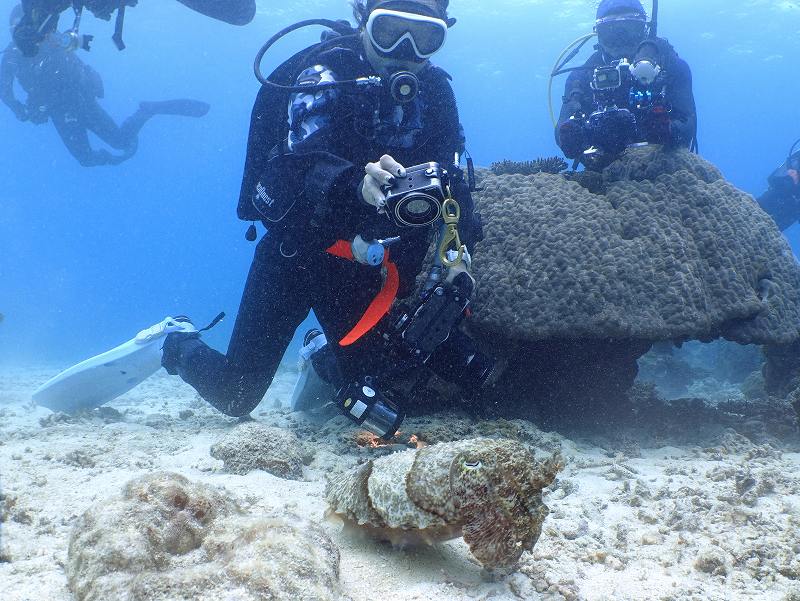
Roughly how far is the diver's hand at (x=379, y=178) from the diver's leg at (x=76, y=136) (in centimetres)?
1431

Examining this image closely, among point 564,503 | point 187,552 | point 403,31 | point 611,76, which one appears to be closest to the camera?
point 187,552

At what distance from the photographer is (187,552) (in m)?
1.82

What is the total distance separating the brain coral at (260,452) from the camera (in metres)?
3.44

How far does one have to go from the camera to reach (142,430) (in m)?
4.85

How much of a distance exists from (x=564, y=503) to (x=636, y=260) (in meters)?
2.73

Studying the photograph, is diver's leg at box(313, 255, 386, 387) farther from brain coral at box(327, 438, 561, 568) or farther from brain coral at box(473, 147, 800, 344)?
brain coral at box(327, 438, 561, 568)

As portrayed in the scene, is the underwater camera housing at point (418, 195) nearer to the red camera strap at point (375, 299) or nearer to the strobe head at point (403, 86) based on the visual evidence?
the red camera strap at point (375, 299)

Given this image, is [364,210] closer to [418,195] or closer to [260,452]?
[418,195]

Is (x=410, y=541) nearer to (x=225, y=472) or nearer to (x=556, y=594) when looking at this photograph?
(x=556, y=594)

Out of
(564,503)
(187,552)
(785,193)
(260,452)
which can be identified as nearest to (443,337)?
(564,503)

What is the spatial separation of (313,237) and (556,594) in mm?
3203

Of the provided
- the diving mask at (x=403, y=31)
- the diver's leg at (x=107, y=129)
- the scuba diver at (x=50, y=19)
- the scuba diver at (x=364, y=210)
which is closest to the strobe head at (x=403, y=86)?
the scuba diver at (x=364, y=210)

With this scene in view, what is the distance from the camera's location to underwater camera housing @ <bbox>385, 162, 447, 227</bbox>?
3.19 m

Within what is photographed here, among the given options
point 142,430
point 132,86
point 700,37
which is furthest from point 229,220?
point 142,430
